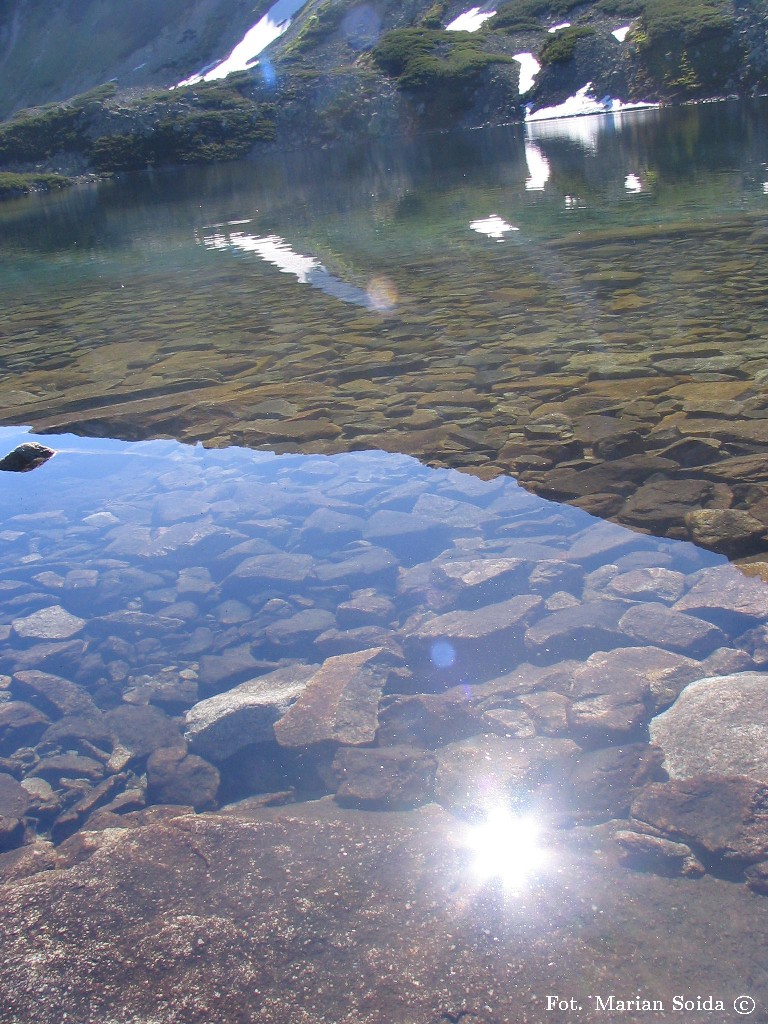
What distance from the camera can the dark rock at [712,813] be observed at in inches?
130

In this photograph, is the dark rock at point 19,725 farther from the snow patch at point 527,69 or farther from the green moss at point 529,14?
the green moss at point 529,14

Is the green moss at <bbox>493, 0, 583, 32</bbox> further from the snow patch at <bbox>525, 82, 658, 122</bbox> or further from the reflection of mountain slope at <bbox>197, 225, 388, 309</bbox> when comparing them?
the reflection of mountain slope at <bbox>197, 225, 388, 309</bbox>

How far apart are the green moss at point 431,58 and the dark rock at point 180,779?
334ft

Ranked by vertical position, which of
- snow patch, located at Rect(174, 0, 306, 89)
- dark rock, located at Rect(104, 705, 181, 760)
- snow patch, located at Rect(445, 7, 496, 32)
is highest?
snow patch, located at Rect(174, 0, 306, 89)

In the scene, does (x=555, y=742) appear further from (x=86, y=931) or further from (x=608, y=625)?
(x=86, y=931)

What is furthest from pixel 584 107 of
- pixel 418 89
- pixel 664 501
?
pixel 664 501

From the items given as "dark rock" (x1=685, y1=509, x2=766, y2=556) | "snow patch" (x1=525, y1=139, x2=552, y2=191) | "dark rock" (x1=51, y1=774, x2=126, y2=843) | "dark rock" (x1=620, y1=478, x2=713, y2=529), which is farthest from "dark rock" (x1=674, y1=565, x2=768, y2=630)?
"snow patch" (x1=525, y1=139, x2=552, y2=191)

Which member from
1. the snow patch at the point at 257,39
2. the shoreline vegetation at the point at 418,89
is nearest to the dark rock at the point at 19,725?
the shoreline vegetation at the point at 418,89

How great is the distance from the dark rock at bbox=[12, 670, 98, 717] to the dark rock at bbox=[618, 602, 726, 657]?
3025 millimetres

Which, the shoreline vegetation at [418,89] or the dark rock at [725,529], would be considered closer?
the dark rock at [725,529]

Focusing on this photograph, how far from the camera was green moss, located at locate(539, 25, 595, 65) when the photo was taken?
90.9 metres

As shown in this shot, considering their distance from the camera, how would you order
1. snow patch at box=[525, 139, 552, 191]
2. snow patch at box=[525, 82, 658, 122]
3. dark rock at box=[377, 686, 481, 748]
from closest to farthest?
1. dark rock at box=[377, 686, 481, 748]
2. snow patch at box=[525, 139, 552, 191]
3. snow patch at box=[525, 82, 658, 122]
